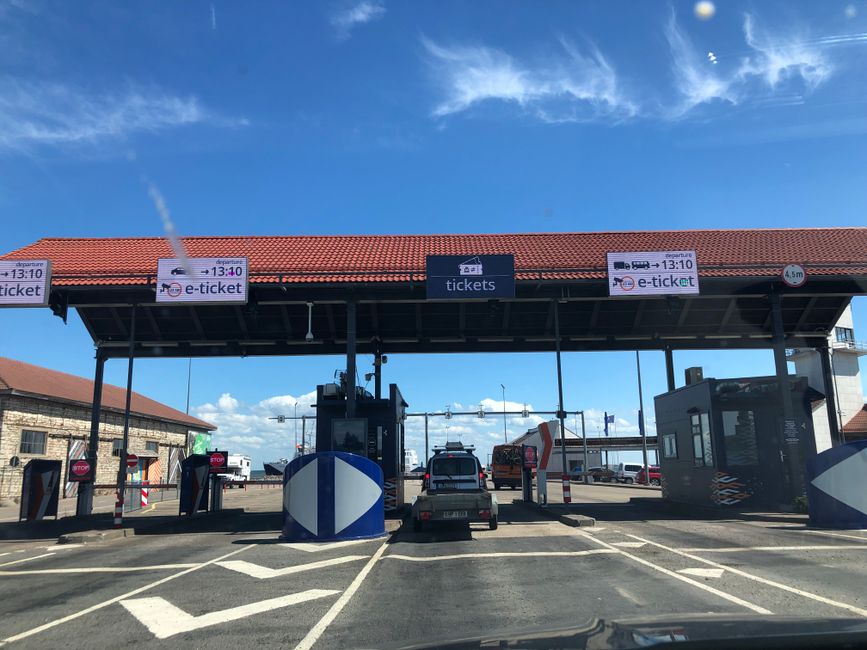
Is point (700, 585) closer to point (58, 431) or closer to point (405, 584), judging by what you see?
point (405, 584)

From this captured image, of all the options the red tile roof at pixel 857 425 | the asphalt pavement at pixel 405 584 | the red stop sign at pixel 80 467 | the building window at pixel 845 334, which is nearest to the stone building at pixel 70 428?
the red stop sign at pixel 80 467

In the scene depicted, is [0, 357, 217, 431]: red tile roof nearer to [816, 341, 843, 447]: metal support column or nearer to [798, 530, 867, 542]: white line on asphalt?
[798, 530, 867, 542]: white line on asphalt

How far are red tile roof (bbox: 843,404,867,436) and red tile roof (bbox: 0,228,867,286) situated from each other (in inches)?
1332

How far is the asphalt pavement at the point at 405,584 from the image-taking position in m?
6.57

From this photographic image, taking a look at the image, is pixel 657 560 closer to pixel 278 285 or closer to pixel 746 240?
pixel 278 285

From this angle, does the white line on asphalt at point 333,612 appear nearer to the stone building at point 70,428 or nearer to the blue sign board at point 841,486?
the blue sign board at point 841,486

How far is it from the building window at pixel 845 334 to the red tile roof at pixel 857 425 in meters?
5.93

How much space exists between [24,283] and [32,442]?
15.2m

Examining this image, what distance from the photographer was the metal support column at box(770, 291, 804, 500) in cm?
1905

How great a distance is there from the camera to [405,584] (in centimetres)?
888

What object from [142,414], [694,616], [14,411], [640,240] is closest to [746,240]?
[640,240]

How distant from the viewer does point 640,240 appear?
24.0 metres

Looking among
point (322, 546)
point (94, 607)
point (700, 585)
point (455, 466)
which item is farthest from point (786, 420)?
point (94, 607)

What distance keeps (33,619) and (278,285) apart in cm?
1229
